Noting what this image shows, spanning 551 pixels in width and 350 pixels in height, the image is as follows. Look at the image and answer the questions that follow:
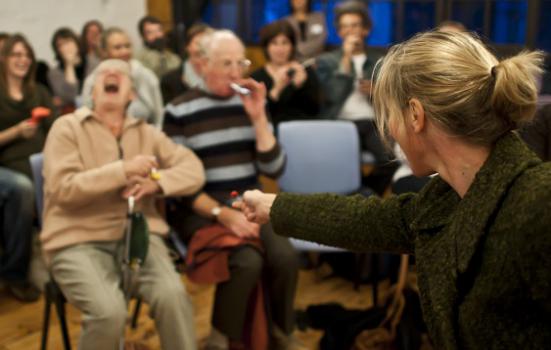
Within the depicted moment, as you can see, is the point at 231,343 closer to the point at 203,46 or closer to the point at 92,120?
the point at 92,120

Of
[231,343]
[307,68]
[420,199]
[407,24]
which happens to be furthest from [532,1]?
[420,199]

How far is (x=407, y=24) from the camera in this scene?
572 centimetres

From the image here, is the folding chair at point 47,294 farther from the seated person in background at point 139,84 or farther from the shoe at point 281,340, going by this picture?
the seated person in background at point 139,84

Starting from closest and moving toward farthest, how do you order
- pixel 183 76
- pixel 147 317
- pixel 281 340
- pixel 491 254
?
pixel 491 254, pixel 281 340, pixel 147 317, pixel 183 76

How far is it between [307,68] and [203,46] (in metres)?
1.43

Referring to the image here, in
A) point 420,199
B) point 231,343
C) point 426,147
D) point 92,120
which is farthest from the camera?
point 231,343

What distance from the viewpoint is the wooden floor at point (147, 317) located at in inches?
103

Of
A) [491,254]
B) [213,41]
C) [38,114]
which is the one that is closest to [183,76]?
[38,114]

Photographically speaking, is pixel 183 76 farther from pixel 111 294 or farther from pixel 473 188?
pixel 473 188

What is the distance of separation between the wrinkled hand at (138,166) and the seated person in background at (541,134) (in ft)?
4.52

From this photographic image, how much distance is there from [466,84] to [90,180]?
4.70 ft

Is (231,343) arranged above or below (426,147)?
below

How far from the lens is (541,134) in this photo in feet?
7.69

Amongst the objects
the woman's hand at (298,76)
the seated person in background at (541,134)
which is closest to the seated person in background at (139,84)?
the woman's hand at (298,76)
